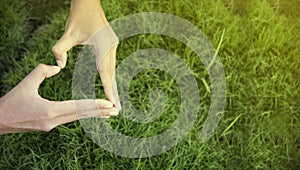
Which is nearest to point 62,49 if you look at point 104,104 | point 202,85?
point 104,104

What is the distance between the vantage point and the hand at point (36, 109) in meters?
1.35

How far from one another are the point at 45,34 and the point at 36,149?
48 cm

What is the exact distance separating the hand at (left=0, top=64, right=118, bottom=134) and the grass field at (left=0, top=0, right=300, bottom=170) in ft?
1.49

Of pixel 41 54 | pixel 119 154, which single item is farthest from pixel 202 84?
pixel 41 54

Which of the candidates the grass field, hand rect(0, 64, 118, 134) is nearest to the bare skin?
hand rect(0, 64, 118, 134)

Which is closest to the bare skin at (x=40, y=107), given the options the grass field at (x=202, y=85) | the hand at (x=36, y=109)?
the hand at (x=36, y=109)

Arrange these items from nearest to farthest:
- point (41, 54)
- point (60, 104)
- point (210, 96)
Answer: point (60, 104), point (210, 96), point (41, 54)

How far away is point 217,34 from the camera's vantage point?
204cm

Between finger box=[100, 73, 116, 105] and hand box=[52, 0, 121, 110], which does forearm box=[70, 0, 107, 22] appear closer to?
hand box=[52, 0, 121, 110]

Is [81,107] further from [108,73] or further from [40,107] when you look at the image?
[108,73]

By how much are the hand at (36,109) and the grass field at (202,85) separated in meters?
0.45

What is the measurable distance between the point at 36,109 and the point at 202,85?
→ 772mm

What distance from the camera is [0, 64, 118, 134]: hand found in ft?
4.43

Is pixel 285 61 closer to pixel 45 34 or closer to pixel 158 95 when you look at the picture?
pixel 158 95
